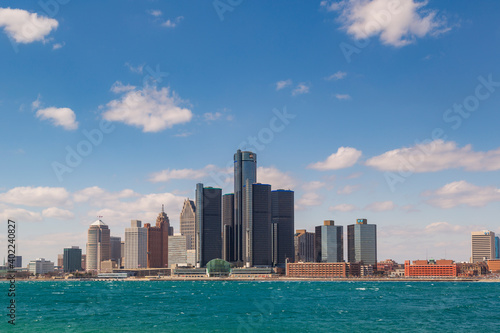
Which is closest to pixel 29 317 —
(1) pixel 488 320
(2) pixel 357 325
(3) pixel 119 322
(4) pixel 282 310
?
(3) pixel 119 322

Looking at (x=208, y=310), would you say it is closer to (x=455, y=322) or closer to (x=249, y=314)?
(x=249, y=314)

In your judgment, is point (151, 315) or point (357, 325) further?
point (151, 315)

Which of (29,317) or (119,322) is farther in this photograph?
(29,317)

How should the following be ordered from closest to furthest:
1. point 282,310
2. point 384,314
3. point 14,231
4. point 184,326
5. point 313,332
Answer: point 14,231 < point 313,332 < point 184,326 < point 384,314 < point 282,310

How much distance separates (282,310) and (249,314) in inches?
475

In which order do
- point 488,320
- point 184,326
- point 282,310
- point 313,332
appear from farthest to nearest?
point 282,310
point 488,320
point 184,326
point 313,332

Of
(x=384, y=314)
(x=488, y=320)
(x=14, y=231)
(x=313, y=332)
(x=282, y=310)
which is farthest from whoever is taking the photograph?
(x=282, y=310)

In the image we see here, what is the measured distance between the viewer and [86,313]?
12531 cm

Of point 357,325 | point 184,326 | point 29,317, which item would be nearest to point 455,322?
point 357,325

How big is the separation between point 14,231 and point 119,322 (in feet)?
158

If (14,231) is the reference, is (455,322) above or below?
below

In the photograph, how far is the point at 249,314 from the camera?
399 ft

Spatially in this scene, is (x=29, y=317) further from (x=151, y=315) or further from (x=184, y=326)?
(x=184, y=326)

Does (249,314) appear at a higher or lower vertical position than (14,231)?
lower
